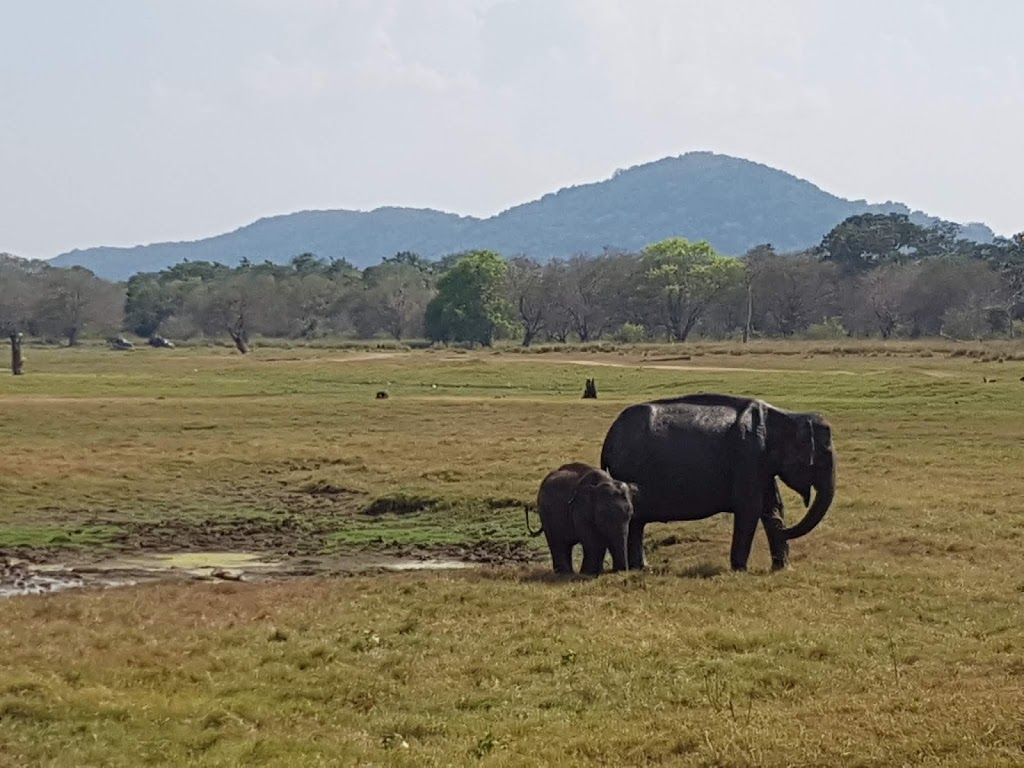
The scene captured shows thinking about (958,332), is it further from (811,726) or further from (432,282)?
(811,726)

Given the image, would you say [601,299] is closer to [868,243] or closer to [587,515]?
[868,243]

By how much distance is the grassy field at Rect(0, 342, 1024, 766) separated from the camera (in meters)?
12.1

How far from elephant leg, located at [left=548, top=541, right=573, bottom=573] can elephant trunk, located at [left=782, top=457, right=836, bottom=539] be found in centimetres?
332

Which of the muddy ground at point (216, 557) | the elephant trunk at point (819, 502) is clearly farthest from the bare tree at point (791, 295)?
the elephant trunk at point (819, 502)

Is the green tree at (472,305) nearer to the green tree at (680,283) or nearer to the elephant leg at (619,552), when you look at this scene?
the green tree at (680,283)

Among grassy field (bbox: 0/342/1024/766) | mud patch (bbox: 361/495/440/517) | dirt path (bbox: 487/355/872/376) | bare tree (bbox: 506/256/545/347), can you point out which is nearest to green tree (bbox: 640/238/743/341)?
bare tree (bbox: 506/256/545/347)

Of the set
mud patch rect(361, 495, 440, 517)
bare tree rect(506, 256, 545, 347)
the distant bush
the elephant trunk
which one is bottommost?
mud patch rect(361, 495, 440, 517)

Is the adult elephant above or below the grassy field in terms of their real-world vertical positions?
above

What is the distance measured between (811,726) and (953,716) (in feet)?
3.62

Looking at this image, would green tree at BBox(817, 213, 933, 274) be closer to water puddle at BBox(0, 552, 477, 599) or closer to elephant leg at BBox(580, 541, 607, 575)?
water puddle at BBox(0, 552, 477, 599)

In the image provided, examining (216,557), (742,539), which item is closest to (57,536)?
(216,557)

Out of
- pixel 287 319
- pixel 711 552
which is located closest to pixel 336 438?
A: pixel 711 552

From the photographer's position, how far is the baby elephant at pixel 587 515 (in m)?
21.0

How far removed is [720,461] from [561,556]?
9.36 feet
